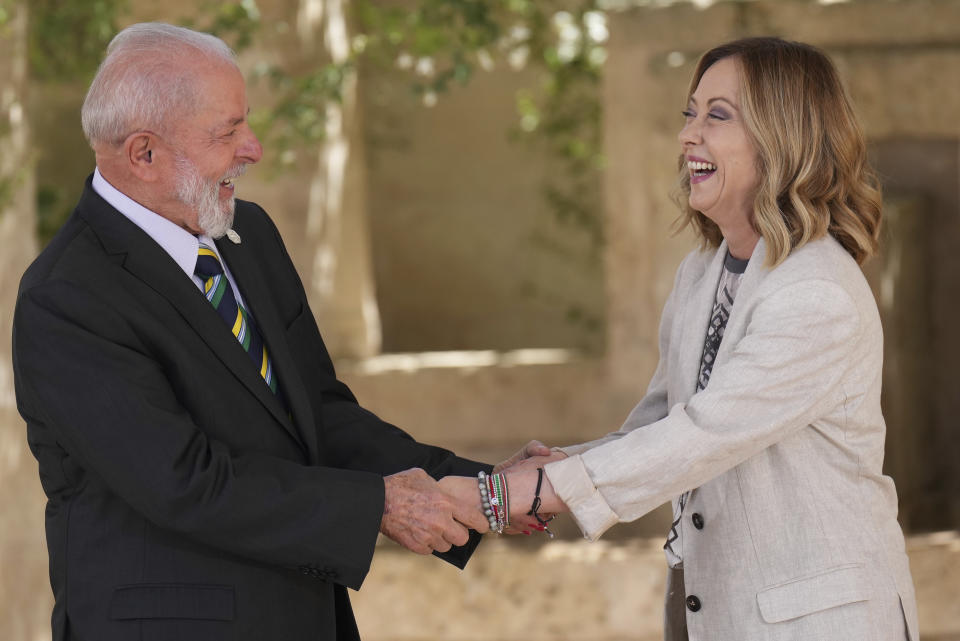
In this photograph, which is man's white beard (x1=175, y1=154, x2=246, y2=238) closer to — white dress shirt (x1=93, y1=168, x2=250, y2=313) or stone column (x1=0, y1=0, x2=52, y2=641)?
white dress shirt (x1=93, y1=168, x2=250, y2=313)

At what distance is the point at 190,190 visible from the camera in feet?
7.92

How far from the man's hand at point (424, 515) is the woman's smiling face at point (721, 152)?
0.79 meters

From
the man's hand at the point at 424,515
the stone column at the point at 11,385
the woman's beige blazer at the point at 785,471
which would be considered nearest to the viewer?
the woman's beige blazer at the point at 785,471

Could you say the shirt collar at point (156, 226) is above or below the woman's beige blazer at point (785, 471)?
above

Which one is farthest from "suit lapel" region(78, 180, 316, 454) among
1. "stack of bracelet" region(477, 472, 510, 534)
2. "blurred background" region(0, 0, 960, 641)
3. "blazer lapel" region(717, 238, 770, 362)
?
"blurred background" region(0, 0, 960, 641)

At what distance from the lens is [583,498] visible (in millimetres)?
2420

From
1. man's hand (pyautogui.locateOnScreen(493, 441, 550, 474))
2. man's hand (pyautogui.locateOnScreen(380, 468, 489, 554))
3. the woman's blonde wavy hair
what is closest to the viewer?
the woman's blonde wavy hair

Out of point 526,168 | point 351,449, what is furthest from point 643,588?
point 526,168

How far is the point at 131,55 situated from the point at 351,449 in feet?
3.34

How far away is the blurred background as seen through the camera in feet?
14.9

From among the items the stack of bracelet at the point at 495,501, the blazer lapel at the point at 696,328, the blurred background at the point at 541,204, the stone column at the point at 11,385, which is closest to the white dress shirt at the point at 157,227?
the stack of bracelet at the point at 495,501

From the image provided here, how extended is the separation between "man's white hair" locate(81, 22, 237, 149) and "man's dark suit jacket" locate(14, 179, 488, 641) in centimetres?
15

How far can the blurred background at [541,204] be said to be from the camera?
454cm

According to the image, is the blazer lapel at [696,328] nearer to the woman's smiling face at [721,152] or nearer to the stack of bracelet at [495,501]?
the woman's smiling face at [721,152]
